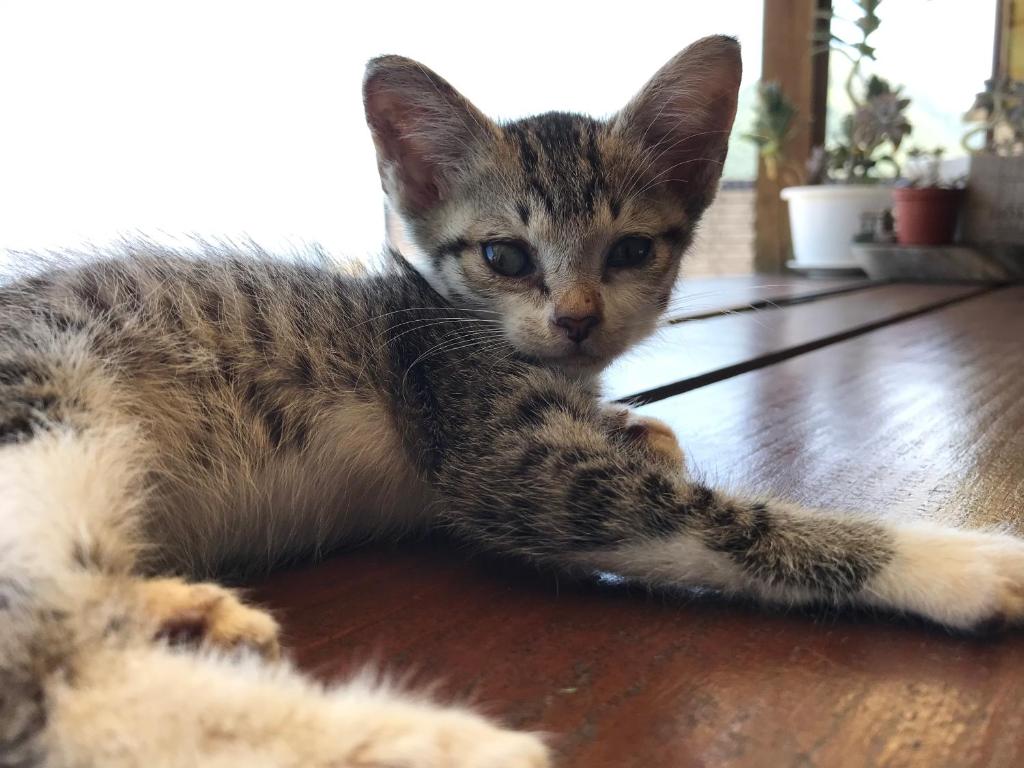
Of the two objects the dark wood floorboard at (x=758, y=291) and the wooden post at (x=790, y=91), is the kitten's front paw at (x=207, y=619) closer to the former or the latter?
the dark wood floorboard at (x=758, y=291)

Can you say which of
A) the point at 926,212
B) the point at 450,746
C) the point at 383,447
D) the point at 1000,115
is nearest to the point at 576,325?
the point at 383,447

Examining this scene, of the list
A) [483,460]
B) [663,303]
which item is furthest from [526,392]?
[663,303]

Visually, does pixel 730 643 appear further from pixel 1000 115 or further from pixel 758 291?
pixel 1000 115

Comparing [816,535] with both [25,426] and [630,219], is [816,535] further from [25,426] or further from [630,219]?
[25,426]

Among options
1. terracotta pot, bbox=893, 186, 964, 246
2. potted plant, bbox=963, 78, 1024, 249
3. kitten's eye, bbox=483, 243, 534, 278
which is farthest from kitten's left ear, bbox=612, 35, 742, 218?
potted plant, bbox=963, 78, 1024, 249

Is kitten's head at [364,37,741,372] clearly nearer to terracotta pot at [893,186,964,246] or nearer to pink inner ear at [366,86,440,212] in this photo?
pink inner ear at [366,86,440,212]

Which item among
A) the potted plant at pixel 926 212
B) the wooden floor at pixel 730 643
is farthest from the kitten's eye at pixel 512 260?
the potted plant at pixel 926 212
